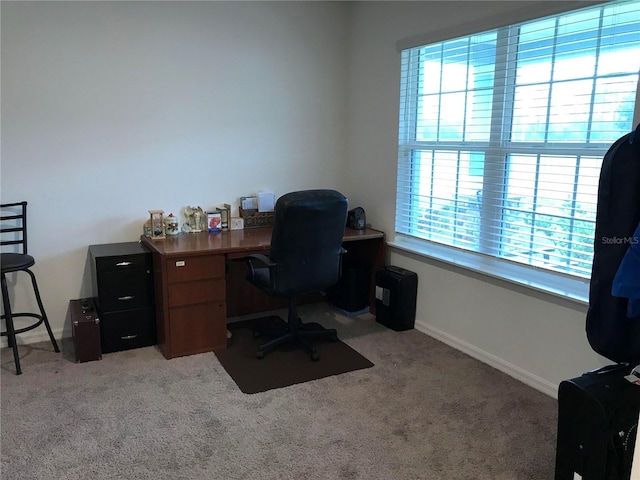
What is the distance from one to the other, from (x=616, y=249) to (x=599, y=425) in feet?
2.08

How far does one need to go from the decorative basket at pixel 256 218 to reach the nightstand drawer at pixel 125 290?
90 cm

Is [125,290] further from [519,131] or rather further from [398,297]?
[519,131]

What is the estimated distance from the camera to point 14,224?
3.37 meters

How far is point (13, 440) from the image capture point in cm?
241

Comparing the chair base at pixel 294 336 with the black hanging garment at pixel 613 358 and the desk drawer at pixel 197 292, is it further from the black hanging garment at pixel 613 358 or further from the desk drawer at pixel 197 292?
the black hanging garment at pixel 613 358

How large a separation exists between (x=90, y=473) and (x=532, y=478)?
184 centimetres

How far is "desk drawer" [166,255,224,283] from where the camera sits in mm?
3184

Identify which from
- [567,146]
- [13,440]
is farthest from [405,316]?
[13,440]

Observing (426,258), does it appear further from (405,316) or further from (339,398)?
(339,398)

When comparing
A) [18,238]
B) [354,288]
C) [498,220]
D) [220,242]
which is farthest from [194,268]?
[498,220]

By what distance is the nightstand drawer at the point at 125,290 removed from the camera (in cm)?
328

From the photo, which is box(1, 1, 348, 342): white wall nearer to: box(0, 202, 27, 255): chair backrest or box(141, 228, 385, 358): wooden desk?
box(0, 202, 27, 255): chair backrest

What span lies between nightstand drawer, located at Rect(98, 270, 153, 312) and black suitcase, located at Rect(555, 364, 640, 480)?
248cm

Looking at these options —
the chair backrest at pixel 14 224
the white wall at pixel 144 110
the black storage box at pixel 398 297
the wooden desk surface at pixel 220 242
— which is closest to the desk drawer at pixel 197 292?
the wooden desk surface at pixel 220 242
